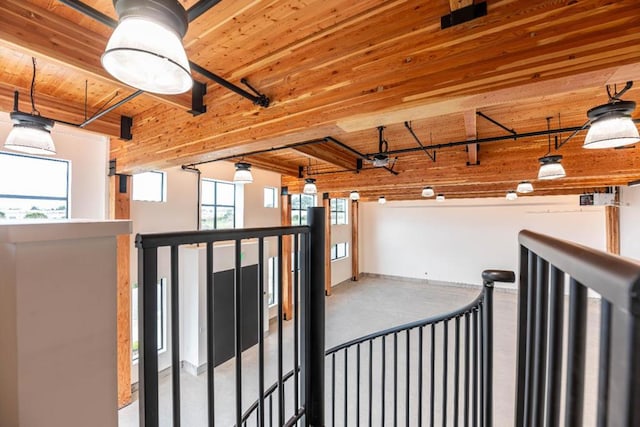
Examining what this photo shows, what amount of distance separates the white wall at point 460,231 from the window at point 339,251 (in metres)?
1.20

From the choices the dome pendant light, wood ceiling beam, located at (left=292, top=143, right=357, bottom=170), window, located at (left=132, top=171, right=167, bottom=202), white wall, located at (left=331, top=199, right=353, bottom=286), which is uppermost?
wood ceiling beam, located at (left=292, top=143, right=357, bottom=170)

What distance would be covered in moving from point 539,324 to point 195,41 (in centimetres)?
251

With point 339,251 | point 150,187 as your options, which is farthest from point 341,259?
point 150,187

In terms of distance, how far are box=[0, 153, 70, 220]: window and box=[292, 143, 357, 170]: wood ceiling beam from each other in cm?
328

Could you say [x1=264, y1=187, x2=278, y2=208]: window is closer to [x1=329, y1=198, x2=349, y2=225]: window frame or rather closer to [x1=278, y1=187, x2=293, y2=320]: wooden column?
[x1=278, y1=187, x2=293, y2=320]: wooden column

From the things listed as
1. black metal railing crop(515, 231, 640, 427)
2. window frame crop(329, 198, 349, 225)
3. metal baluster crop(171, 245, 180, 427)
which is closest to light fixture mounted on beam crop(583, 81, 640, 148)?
black metal railing crop(515, 231, 640, 427)

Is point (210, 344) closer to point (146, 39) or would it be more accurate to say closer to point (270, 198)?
point (146, 39)

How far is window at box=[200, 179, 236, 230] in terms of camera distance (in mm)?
5977

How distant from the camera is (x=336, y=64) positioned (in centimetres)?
214

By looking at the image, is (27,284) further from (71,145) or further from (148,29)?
(71,145)

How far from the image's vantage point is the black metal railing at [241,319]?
71 cm

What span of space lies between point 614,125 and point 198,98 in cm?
344

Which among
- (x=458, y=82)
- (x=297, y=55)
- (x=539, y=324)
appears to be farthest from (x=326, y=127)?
(x=539, y=324)

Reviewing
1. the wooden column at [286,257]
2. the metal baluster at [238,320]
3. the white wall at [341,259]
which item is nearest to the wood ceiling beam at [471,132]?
the metal baluster at [238,320]
